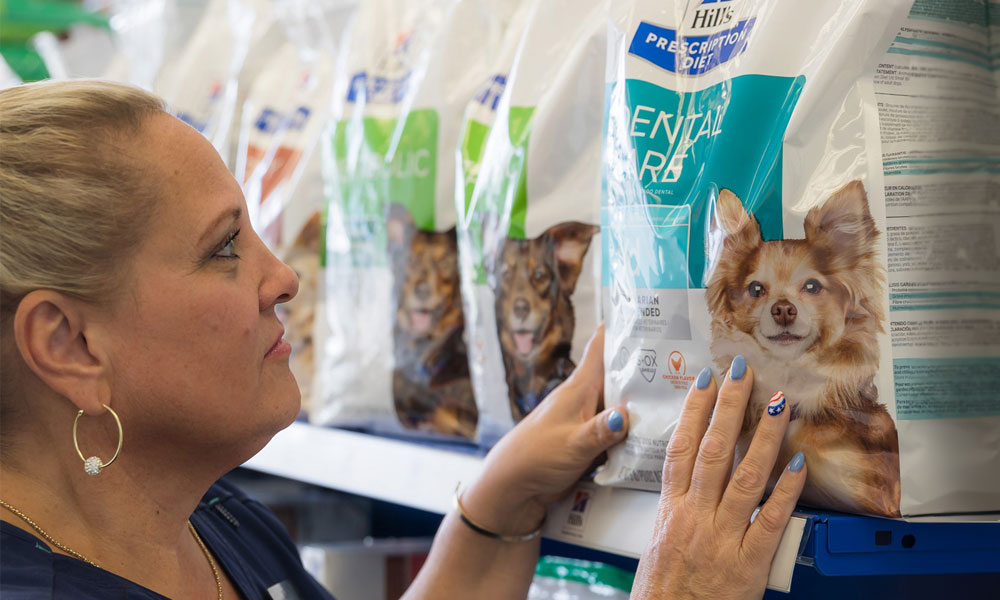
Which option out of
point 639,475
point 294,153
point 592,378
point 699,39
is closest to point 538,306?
point 592,378

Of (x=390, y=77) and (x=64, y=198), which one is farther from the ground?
(x=390, y=77)

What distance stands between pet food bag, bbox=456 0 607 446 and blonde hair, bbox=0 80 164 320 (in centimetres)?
38

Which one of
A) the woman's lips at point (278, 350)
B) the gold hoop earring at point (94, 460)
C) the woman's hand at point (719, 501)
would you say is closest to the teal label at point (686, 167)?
the woman's hand at point (719, 501)

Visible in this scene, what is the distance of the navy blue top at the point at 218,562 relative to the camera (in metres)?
0.84

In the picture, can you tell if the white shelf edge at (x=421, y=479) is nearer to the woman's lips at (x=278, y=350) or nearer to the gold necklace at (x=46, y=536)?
the woman's lips at (x=278, y=350)

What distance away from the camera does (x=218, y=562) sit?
1114 mm

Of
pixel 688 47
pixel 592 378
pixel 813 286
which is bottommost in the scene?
pixel 592 378

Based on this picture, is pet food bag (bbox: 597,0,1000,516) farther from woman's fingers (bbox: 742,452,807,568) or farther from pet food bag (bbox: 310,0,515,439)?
pet food bag (bbox: 310,0,515,439)

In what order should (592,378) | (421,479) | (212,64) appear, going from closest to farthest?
(592,378), (421,479), (212,64)

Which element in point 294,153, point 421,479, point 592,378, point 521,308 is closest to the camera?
point 592,378

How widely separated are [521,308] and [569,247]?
0.30 ft

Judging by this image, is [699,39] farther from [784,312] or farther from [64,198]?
[64,198]

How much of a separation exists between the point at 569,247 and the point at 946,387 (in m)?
0.40

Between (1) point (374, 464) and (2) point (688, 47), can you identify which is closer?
(2) point (688, 47)
